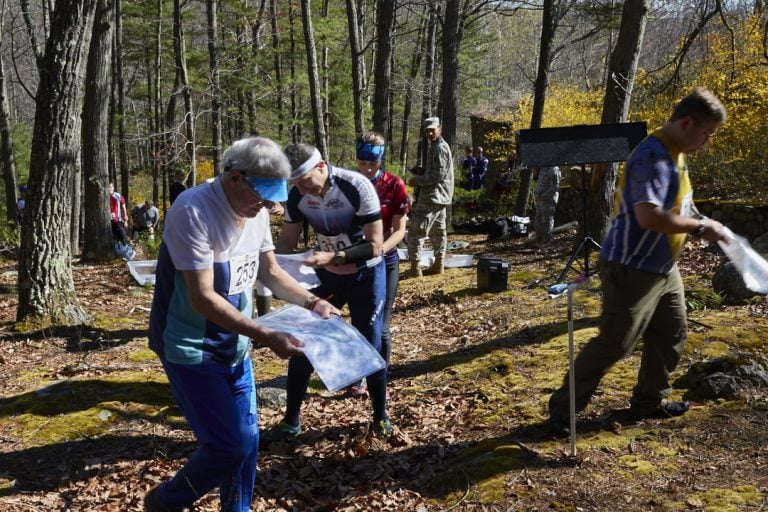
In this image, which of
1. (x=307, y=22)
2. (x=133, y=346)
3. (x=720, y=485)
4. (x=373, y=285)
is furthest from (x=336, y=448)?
(x=307, y=22)

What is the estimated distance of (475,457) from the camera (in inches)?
158

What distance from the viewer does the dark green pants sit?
12.0 ft

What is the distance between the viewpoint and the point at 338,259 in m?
4.15

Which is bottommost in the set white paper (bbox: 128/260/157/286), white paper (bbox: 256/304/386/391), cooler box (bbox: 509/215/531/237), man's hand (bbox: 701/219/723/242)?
white paper (bbox: 128/260/157/286)

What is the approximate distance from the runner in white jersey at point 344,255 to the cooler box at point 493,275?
14.7 feet

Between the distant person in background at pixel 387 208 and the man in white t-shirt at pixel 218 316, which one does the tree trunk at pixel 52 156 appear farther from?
the man in white t-shirt at pixel 218 316

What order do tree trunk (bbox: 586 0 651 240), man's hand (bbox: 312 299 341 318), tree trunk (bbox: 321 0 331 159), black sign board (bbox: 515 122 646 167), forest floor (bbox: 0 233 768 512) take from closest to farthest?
1. man's hand (bbox: 312 299 341 318)
2. forest floor (bbox: 0 233 768 512)
3. black sign board (bbox: 515 122 646 167)
4. tree trunk (bbox: 586 0 651 240)
5. tree trunk (bbox: 321 0 331 159)

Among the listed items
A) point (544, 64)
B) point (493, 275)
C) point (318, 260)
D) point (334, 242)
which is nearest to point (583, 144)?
point (493, 275)

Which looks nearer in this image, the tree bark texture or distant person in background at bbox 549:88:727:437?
distant person in background at bbox 549:88:727:437

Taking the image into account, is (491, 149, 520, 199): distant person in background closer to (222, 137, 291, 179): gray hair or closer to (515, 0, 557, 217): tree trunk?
(515, 0, 557, 217): tree trunk

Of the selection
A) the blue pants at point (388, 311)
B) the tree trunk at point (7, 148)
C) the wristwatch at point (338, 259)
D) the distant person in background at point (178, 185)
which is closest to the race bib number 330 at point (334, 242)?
the wristwatch at point (338, 259)

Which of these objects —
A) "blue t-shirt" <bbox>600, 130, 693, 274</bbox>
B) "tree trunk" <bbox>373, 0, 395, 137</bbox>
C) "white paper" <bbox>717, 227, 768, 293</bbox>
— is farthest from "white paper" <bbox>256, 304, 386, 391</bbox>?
"tree trunk" <bbox>373, 0, 395, 137</bbox>

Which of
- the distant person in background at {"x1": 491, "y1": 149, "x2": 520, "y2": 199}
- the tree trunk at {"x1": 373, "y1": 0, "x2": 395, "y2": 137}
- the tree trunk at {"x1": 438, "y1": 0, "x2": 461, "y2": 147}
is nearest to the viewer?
the tree trunk at {"x1": 373, "y1": 0, "x2": 395, "y2": 137}

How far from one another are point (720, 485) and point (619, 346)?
854 mm
